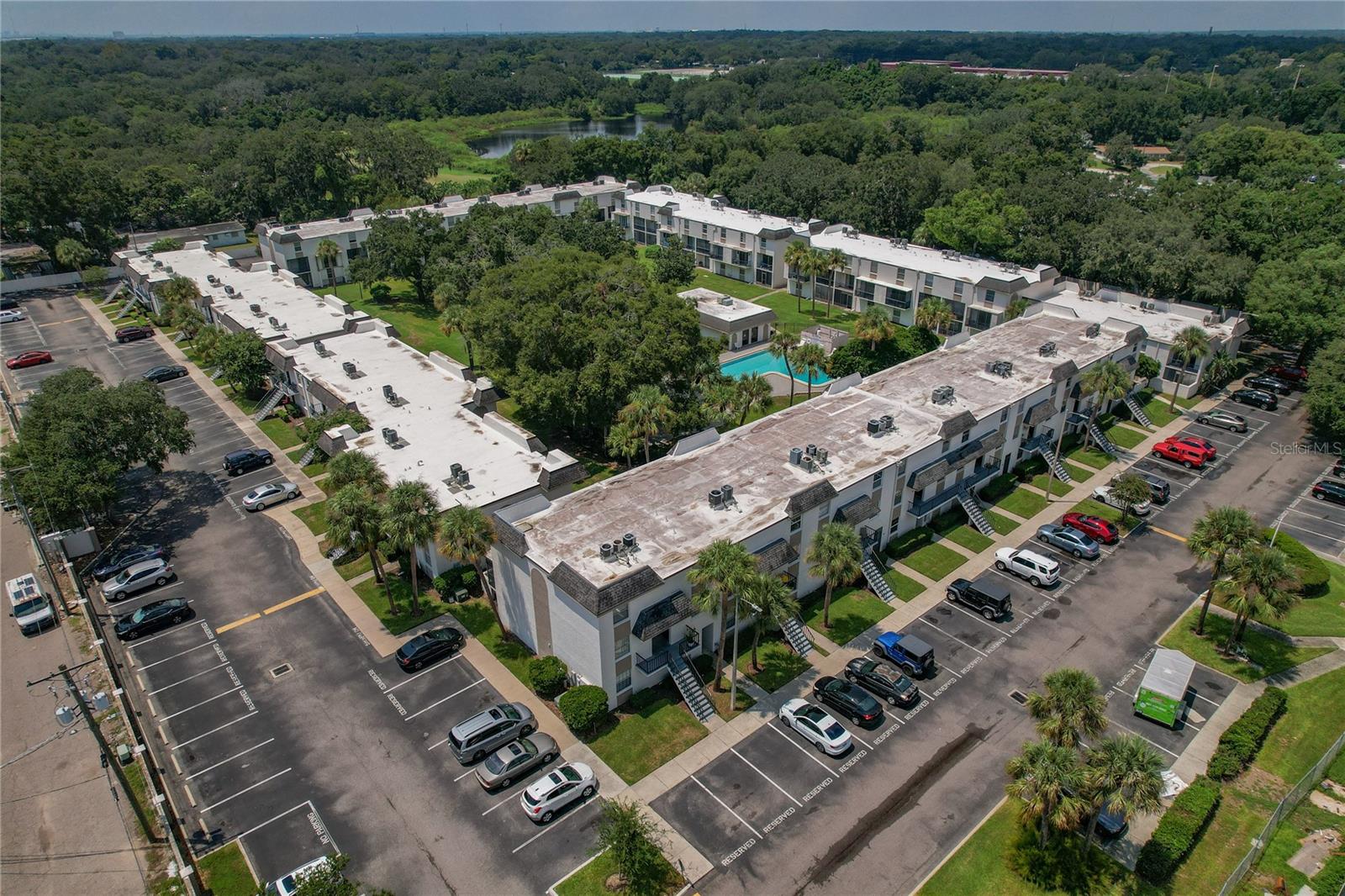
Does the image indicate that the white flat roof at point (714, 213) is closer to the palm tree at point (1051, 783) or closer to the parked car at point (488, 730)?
the parked car at point (488, 730)

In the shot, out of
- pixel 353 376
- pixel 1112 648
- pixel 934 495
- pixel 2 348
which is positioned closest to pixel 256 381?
pixel 353 376

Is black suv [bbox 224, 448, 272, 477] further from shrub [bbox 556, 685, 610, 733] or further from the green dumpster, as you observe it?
the green dumpster

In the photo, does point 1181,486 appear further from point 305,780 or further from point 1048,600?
point 305,780

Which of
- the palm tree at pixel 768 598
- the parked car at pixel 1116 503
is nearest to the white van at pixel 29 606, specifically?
the palm tree at pixel 768 598

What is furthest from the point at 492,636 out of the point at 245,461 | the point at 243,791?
the point at 245,461

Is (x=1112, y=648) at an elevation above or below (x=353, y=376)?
below
